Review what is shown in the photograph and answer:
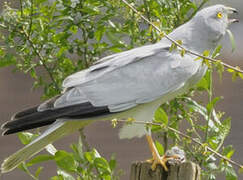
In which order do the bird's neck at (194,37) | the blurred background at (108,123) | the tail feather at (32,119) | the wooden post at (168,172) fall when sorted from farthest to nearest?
the blurred background at (108,123), the bird's neck at (194,37), the tail feather at (32,119), the wooden post at (168,172)

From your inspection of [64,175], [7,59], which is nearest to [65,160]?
[64,175]

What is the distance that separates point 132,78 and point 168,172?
0.66 metres

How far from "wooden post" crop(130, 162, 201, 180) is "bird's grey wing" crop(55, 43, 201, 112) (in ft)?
1.31

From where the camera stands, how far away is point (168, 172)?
3.11 meters

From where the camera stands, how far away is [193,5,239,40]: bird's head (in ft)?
12.5

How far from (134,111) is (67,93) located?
0.36 m

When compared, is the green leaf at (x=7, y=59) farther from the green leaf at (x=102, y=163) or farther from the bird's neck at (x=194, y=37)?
the bird's neck at (x=194, y=37)

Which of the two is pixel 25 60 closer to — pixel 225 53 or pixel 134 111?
pixel 134 111

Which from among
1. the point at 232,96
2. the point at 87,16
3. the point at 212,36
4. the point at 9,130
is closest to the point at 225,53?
the point at 232,96

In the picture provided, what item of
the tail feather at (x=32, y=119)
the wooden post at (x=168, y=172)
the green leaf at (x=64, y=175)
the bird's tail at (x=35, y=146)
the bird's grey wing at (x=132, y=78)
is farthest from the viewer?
the green leaf at (x=64, y=175)

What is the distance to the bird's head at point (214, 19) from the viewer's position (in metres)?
3.80

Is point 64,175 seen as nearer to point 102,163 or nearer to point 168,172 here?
point 102,163

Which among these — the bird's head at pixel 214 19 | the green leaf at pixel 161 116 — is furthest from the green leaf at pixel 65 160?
the bird's head at pixel 214 19

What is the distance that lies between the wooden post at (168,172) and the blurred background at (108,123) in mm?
2275
